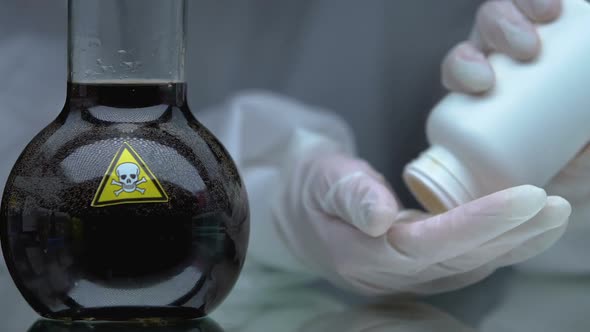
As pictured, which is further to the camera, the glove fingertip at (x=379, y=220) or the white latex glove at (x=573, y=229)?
the white latex glove at (x=573, y=229)

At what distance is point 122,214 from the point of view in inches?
24.8

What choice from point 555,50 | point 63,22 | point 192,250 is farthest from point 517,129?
point 63,22

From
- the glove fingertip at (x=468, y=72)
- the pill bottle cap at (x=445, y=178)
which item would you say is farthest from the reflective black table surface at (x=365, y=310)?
the glove fingertip at (x=468, y=72)

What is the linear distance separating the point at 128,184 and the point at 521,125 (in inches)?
16.2

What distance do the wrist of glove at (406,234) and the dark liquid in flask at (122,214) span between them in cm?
20

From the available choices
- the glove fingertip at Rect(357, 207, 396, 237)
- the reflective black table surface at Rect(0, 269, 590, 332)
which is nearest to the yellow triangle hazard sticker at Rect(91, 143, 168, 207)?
the reflective black table surface at Rect(0, 269, 590, 332)

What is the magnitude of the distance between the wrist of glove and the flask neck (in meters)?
0.28

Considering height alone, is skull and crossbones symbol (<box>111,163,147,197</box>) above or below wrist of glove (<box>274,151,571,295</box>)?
above

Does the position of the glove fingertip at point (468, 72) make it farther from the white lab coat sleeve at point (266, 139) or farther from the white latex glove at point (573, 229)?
the white lab coat sleeve at point (266, 139)

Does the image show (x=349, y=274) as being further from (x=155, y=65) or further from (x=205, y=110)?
(x=205, y=110)

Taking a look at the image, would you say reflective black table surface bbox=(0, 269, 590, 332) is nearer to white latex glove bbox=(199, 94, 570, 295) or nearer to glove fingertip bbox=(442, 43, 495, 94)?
white latex glove bbox=(199, 94, 570, 295)

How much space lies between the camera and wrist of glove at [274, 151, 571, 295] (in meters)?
0.74

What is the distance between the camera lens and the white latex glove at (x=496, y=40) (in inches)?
32.3

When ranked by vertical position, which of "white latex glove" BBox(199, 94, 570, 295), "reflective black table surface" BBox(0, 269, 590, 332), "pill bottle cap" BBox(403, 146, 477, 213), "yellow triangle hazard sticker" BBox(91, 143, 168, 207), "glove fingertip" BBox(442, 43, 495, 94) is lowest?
"reflective black table surface" BBox(0, 269, 590, 332)
